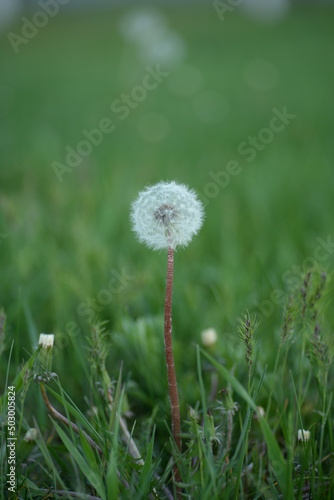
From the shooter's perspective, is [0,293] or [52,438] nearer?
[52,438]

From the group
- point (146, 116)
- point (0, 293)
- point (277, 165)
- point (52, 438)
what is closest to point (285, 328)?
point (52, 438)

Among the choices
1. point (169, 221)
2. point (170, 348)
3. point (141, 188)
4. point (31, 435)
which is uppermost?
point (141, 188)

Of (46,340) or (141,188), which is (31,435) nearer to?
(46,340)

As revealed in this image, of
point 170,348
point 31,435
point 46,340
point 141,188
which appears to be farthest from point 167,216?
point 141,188

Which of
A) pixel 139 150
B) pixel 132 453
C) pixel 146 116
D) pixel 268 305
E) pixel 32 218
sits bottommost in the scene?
pixel 132 453

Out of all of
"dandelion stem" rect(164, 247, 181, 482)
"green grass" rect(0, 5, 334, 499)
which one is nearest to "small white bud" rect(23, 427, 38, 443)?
"green grass" rect(0, 5, 334, 499)

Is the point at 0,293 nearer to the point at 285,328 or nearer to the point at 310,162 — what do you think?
the point at 285,328

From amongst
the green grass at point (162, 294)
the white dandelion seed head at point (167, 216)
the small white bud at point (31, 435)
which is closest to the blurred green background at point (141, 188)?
the green grass at point (162, 294)
